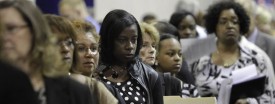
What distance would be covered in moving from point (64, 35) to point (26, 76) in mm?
1516

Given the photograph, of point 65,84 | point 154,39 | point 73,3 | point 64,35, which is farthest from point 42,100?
point 73,3

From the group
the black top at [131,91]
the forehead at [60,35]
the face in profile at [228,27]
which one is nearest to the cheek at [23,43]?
the forehead at [60,35]

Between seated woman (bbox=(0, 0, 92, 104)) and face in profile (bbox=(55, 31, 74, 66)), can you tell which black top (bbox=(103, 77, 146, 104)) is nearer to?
face in profile (bbox=(55, 31, 74, 66))

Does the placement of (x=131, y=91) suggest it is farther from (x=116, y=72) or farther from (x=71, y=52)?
(x=71, y=52)

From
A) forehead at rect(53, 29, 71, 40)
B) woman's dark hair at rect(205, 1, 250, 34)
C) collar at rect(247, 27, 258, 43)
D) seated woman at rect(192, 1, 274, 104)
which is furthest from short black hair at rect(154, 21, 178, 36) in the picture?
forehead at rect(53, 29, 71, 40)

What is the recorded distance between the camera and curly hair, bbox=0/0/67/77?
555cm

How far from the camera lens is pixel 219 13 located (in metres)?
12.1

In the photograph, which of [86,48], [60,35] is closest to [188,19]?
[86,48]

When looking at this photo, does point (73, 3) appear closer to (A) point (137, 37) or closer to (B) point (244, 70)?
(B) point (244, 70)

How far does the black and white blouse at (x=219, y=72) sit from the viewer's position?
1107 cm

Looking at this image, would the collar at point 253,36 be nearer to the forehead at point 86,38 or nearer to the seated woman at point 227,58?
the seated woman at point 227,58

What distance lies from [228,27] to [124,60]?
11.2ft

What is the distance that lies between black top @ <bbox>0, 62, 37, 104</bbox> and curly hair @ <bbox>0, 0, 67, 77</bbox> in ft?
1.25

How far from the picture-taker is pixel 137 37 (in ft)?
28.0
